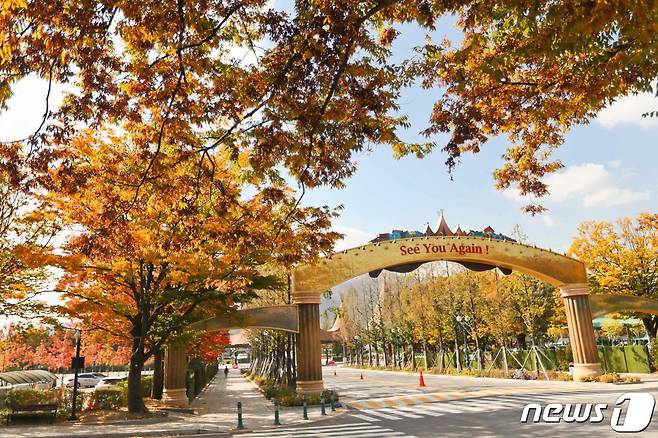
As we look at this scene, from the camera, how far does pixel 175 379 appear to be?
2223 centimetres

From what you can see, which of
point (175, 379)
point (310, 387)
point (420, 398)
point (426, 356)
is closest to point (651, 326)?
point (426, 356)

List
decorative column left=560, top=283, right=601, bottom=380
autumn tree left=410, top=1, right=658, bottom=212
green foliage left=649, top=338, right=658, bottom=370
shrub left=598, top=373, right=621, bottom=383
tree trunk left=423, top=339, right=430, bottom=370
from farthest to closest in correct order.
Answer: tree trunk left=423, top=339, right=430, bottom=370 < green foliage left=649, top=338, right=658, bottom=370 < decorative column left=560, top=283, right=601, bottom=380 < shrub left=598, top=373, right=621, bottom=383 < autumn tree left=410, top=1, right=658, bottom=212

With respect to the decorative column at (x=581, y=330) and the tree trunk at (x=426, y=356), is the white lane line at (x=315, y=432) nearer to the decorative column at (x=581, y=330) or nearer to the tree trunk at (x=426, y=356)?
the decorative column at (x=581, y=330)

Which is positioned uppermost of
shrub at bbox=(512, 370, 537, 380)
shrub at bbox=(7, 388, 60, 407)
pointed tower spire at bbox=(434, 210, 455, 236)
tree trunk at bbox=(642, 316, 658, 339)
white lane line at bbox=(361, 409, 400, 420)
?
pointed tower spire at bbox=(434, 210, 455, 236)

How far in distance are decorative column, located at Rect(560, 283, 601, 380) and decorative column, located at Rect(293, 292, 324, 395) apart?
13960 millimetres

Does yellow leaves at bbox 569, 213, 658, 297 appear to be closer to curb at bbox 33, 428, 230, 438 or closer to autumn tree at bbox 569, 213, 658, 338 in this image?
autumn tree at bbox 569, 213, 658, 338

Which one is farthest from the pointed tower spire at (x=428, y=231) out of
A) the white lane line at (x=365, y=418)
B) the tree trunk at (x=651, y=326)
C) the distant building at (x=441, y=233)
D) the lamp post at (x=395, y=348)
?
the lamp post at (x=395, y=348)

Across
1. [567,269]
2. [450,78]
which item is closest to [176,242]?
[450,78]

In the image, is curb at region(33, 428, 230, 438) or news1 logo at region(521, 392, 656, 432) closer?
news1 logo at region(521, 392, 656, 432)

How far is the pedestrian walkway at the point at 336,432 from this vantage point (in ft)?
40.7

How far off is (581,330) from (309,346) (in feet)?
49.3

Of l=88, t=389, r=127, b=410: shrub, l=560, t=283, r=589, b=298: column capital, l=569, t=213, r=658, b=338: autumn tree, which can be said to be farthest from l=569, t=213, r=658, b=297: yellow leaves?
l=88, t=389, r=127, b=410: shrub

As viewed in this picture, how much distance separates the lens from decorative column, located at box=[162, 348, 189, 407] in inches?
867

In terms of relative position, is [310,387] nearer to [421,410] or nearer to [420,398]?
[420,398]
